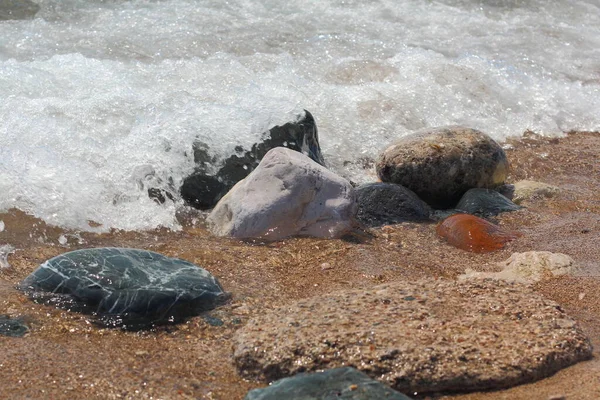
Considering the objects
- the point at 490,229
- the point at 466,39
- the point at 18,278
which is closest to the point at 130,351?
the point at 18,278

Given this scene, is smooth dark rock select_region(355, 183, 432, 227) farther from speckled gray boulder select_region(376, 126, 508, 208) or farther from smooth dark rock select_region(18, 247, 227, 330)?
smooth dark rock select_region(18, 247, 227, 330)

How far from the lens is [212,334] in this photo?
146 inches

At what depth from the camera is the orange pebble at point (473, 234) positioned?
4934 mm

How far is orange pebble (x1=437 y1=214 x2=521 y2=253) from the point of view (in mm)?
4934

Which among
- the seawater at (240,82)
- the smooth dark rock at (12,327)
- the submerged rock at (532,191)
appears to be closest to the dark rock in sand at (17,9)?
the seawater at (240,82)

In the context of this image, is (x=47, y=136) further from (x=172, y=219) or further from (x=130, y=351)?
(x=130, y=351)

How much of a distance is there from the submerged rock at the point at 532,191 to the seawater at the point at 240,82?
1.01 metres

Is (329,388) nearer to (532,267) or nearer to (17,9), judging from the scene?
(532,267)

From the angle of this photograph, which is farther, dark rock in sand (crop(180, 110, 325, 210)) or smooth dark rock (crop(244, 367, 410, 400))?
dark rock in sand (crop(180, 110, 325, 210))

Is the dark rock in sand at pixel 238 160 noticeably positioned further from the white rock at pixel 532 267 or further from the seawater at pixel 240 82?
the white rock at pixel 532 267

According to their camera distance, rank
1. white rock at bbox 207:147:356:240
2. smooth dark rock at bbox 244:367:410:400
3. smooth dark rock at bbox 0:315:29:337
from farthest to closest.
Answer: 1. white rock at bbox 207:147:356:240
2. smooth dark rock at bbox 0:315:29:337
3. smooth dark rock at bbox 244:367:410:400

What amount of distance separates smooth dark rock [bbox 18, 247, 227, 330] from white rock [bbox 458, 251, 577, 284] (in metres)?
1.33

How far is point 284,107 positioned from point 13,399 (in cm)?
314

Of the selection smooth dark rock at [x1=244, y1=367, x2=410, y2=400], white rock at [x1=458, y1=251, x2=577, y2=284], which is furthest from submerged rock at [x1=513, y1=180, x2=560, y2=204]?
smooth dark rock at [x1=244, y1=367, x2=410, y2=400]
